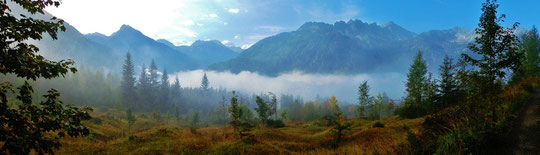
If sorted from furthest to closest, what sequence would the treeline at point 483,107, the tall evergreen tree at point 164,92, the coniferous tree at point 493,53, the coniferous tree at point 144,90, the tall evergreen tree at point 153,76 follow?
the tall evergreen tree at point 153,76, the tall evergreen tree at point 164,92, the coniferous tree at point 144,90, the coniferous tree at point 493,53, the treeline at point 483,107

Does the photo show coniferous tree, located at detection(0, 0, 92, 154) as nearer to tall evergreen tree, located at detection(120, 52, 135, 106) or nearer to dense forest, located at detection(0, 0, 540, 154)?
dense forest, located at detection(0, 0, 540, 154)

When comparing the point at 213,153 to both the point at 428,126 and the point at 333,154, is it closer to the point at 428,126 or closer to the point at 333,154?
the point at 333,154

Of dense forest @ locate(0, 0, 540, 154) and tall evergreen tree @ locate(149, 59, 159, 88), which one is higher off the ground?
tall evergreen tree @ locate(149, 59, 159, 88)

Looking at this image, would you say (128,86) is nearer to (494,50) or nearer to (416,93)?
(416,93)

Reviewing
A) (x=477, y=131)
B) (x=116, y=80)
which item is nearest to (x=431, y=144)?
(x=477, y=131)

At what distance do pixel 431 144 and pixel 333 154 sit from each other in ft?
16.2

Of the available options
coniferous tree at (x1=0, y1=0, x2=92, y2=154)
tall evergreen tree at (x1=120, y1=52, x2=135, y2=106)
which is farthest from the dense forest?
tall evergreen tree at (x1=120, y1=52, x2=135, y2=106)

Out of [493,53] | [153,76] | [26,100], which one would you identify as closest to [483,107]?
[493,53]

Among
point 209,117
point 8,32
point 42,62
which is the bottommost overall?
point 209,117

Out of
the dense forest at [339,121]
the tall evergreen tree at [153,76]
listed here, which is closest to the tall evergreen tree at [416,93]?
the dense forest at [339,121]

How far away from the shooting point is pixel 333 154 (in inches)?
479

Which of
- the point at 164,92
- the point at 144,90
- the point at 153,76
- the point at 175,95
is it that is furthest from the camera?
the point at 175,95

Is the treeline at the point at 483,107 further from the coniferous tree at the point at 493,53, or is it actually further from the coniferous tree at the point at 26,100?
the coniferous tree at the point at 26,100

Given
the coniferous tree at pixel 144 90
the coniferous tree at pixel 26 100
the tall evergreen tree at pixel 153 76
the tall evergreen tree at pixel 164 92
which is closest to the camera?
the coniferous tree at pixel 26 100
